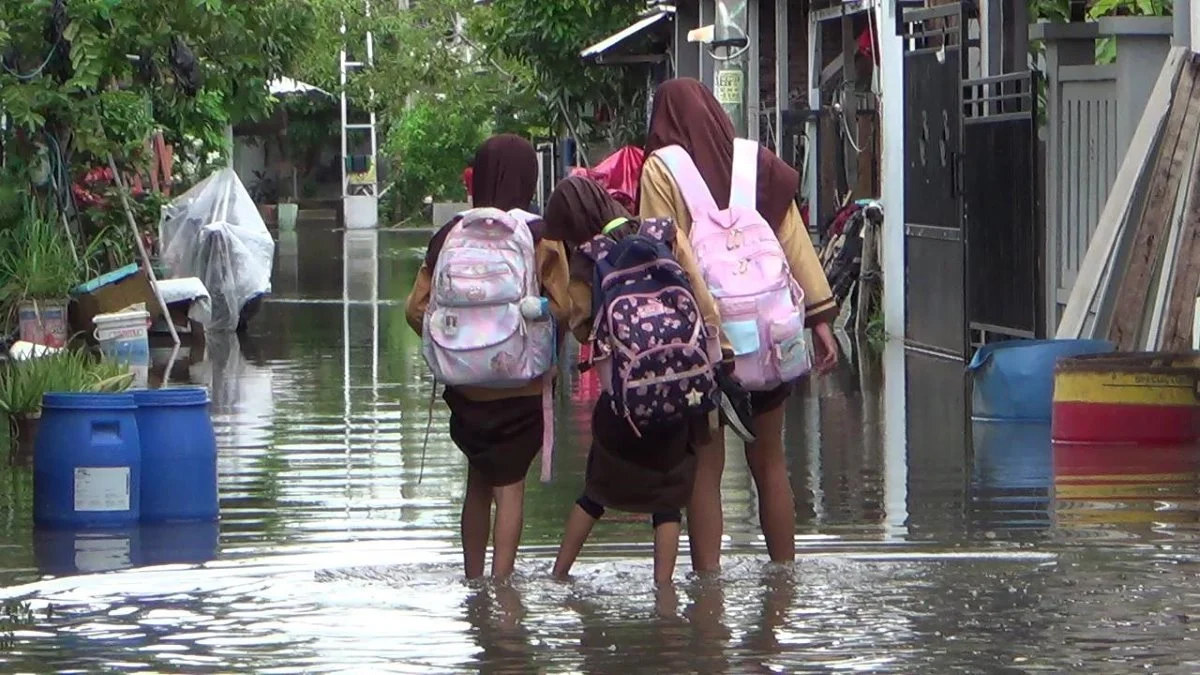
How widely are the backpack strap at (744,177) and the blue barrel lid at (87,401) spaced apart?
3125mm

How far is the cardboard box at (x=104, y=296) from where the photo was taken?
18844 mm

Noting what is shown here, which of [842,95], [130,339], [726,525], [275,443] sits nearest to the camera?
[726,525]

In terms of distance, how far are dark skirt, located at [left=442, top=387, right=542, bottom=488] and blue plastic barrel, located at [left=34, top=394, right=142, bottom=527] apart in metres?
2.14

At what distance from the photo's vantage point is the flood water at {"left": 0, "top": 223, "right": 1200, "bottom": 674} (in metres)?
6.89

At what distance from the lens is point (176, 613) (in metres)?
7.70

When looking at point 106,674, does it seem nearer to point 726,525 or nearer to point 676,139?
point 676,139

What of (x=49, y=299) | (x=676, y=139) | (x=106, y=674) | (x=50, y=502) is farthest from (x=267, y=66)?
(x=106, y=674)

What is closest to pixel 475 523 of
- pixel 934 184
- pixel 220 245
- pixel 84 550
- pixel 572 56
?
pixel 84 550

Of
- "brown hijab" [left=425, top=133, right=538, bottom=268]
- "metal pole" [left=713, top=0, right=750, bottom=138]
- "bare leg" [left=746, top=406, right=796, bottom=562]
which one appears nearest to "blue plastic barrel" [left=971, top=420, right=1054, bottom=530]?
"bare leg" [left=746, top=406, right=796, bottom=562]

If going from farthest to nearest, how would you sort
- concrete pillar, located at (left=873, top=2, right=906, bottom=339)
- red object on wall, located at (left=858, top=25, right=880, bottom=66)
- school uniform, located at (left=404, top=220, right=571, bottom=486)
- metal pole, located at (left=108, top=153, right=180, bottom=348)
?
red object on wall, located at (left=858, top=25, right=880, bottom=66) → metal pole, located at (left=108, top=153, right=180, bottom=348) → concrete pillar, located at (left=873, top=2, right=906, bottom=339) → school uniform, located at (left=404, top=220, right=571, bottom=486)

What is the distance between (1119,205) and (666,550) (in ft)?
19.8

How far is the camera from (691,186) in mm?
7867

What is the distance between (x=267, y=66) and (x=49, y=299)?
329 cm

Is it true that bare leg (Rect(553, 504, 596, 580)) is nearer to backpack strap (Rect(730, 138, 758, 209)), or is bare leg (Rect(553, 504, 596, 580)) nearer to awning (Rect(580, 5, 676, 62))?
backpack strap (Rect(730, 138, 758, 209))
